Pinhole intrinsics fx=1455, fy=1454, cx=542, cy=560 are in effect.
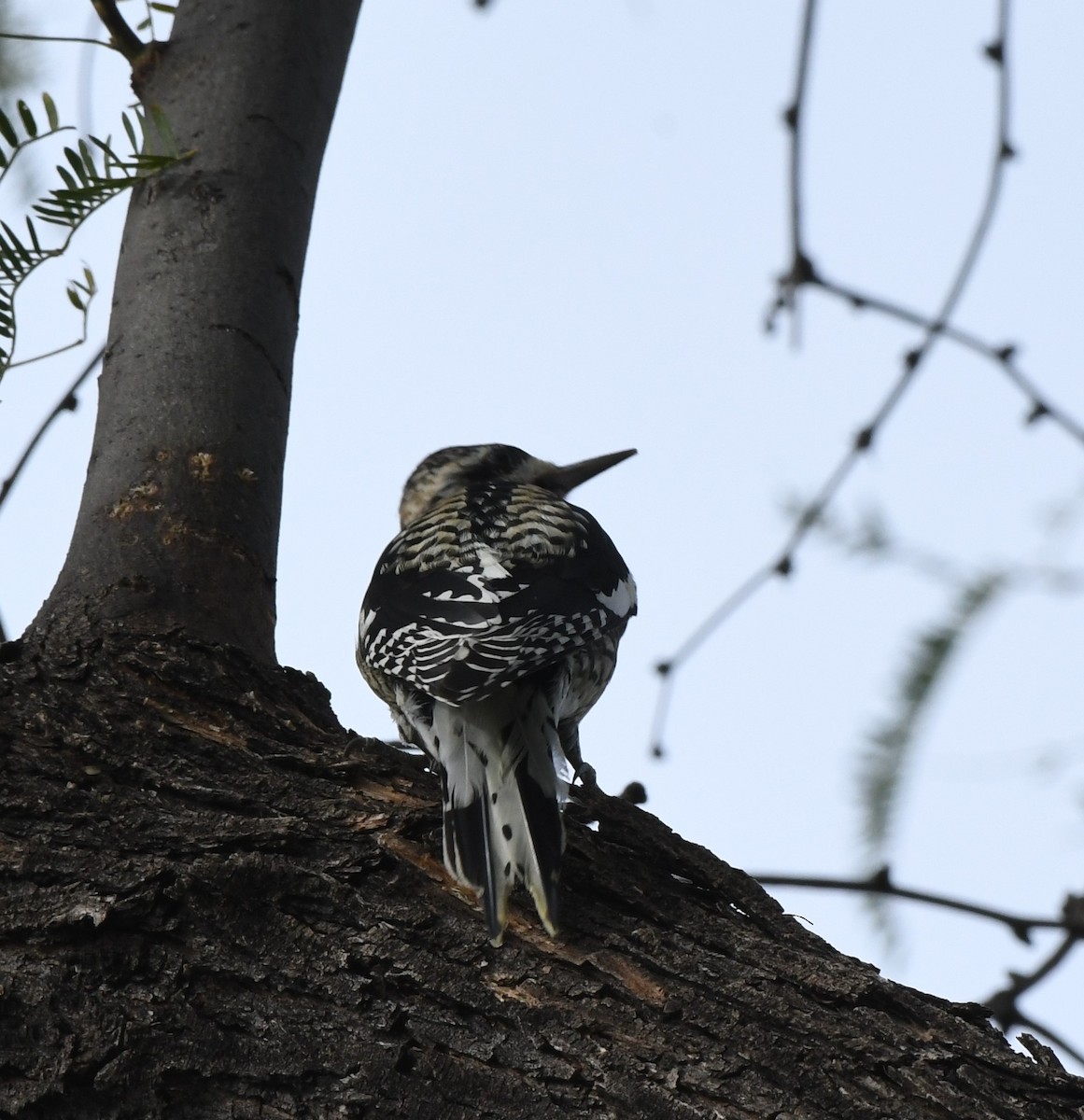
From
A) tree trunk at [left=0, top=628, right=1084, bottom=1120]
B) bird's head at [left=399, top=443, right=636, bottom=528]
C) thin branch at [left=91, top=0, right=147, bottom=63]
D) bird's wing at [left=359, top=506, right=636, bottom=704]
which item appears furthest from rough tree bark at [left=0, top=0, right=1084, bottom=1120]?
bird's head at [left=399, top=443, right=636, bottom=528]

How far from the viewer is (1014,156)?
10.7 feet

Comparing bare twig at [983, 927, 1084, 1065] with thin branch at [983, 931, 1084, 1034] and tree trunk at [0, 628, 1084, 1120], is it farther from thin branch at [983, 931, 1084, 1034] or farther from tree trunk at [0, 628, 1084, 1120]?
tree trunk at [0, 628, 1084, 1120]

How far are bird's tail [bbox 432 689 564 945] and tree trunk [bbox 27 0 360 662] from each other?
437 mm

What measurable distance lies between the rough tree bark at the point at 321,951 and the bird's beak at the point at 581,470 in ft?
8.10

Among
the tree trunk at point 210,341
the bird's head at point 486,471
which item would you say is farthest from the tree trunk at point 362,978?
the bird's head at point 486,471

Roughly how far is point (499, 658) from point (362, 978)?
896 mm

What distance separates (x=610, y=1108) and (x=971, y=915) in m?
1.15

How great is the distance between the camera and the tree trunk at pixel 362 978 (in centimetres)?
172

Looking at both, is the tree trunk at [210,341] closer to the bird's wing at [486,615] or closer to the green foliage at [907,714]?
the bird's wing at [486,615]

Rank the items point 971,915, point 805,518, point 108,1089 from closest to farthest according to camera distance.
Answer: point 108,1089 < point 971,915 < point 805,518

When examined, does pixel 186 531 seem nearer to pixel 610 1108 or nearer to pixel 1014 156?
pixel 610 1108

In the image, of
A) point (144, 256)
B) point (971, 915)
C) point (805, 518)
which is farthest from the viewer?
point (805, 518)

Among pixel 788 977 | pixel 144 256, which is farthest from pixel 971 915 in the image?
pixel 144 256

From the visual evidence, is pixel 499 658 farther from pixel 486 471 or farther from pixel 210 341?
pixel 486 471
